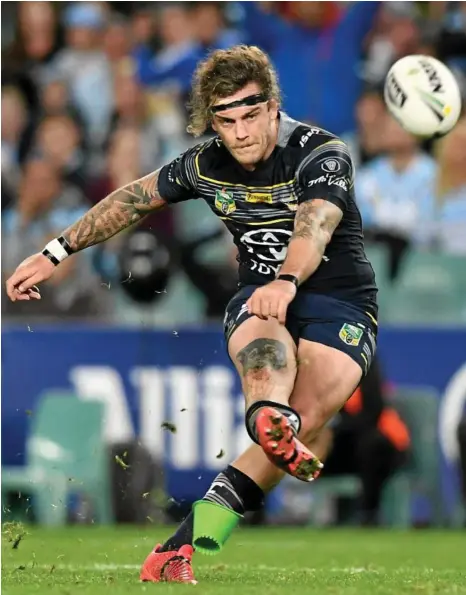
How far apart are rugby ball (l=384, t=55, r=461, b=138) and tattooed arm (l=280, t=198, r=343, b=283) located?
232 cm

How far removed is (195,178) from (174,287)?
228 inches

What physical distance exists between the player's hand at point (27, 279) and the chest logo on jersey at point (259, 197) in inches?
45.0

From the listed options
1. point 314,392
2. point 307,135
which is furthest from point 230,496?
point 307,135

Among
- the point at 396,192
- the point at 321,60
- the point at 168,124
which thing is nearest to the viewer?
the point at 396,192

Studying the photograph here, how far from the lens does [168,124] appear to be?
1441 cm

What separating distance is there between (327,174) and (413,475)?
19.9ft

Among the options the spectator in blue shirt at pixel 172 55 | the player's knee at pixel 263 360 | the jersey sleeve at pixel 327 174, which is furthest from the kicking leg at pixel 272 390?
the spectator in blue shirt at pixel 172 55

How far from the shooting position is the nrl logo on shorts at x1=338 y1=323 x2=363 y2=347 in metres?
6.91

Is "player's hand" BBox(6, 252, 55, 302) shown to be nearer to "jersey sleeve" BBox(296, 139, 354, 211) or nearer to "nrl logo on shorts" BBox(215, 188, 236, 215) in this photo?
"nrl logo on shorts" BBox(215, 188, 236, 215)

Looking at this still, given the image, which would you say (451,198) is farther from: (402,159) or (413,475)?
(413,475)

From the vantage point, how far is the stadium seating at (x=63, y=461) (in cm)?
1203

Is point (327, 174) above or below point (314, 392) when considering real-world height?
above

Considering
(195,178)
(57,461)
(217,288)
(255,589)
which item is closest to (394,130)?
(217,288)

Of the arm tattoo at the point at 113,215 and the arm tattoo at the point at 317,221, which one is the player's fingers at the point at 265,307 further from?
the arm tattoo at the point at 113,215
